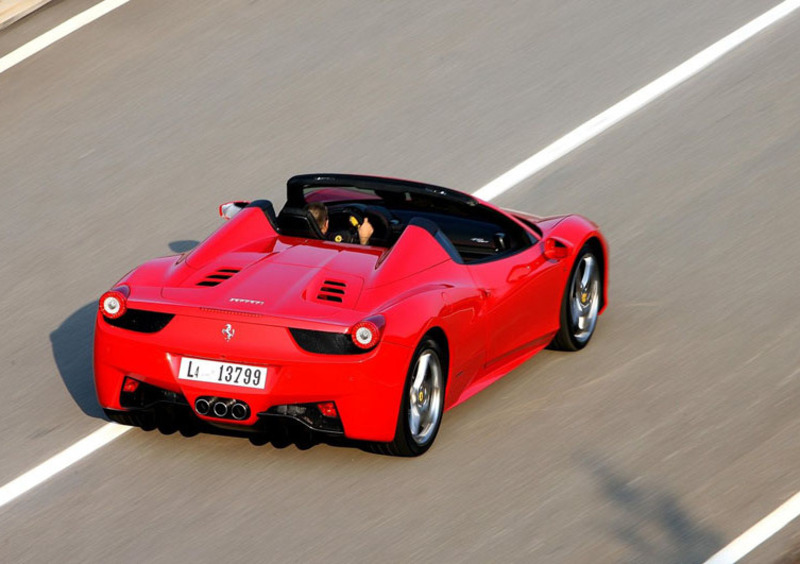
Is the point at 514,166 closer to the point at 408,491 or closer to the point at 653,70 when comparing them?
the point at 653,70

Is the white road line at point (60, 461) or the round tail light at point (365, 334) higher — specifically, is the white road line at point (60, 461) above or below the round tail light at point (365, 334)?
below

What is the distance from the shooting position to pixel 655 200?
12.5 meters

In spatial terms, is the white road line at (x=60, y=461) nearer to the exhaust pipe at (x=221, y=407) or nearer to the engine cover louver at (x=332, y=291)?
the exhaust pipe at (x=221, y=407)

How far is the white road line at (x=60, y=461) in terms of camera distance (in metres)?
7.94

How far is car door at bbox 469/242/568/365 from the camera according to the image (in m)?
8.73

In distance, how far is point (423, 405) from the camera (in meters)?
8.12

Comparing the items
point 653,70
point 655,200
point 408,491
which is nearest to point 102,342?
point 408,491

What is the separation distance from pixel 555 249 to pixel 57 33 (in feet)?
24.6

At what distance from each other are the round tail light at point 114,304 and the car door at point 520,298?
1.93m

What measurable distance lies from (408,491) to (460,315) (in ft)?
3.49

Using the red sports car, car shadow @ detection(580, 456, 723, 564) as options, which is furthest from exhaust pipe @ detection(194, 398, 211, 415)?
car shadow @ detection(580, 456, 723, 564)

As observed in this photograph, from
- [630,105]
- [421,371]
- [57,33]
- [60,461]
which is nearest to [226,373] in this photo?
[421,371]

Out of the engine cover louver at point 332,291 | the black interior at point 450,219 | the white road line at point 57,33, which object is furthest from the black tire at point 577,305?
the white road line at point 57,33

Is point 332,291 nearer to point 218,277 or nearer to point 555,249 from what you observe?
point 218,277
